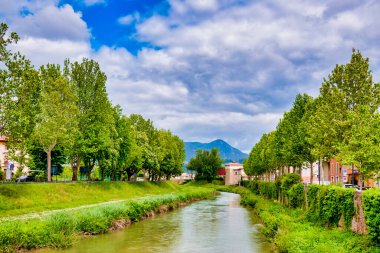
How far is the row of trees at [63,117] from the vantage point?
147 feet

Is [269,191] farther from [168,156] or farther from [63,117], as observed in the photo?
[168,156]

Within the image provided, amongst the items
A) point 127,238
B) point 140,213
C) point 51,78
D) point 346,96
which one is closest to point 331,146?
point 346,96

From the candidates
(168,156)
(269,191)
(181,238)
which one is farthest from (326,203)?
(168,156)

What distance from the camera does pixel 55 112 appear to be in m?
63.6

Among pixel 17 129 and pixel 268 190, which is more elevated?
pixel 17 129

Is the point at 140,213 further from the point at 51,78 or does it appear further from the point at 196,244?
the point at 51,78

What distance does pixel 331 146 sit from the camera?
5581cm

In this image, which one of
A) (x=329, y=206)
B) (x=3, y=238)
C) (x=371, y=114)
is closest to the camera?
(x=3, y=238)

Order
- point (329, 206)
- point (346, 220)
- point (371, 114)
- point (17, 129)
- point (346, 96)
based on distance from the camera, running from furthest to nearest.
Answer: point (346, 96)
point (371, 114)
point (17, 129)
point (329, 206)
point (346, 220)

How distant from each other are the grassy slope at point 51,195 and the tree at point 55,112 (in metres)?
5.29

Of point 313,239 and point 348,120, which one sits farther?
point 348,120

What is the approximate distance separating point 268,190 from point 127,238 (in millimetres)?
46544

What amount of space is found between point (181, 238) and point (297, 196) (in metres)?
18.6

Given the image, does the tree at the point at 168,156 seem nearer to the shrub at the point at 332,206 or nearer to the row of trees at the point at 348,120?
the row of trees at the point at 348,120
